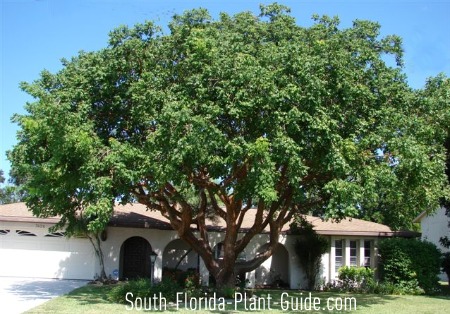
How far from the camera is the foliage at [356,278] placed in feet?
73.0

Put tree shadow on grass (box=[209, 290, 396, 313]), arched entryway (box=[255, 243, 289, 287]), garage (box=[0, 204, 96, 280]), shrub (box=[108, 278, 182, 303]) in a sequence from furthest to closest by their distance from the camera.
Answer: arched entryway (box=[255, 243, 289, 287]) → garage (box=[0, 204, 96, 280]) → shrub (box=[108, 278, 182, 303]) → tree shadow on grass (box=[209, 290, 396, 313])

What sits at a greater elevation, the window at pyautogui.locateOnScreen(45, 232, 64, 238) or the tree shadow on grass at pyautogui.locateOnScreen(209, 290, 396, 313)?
the window at pyautogui.locateOnScreen(45, 232, 64, 238)

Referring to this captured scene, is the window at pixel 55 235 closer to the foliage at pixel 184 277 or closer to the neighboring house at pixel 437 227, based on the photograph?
the foliage at pixel 184 277

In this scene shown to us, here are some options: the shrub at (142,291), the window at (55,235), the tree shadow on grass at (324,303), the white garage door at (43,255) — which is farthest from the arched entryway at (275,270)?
the window at (55,235)

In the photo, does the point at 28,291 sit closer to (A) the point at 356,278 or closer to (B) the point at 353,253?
(A) the point at 356,278

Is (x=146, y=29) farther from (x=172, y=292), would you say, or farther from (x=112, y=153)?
(x=172, y=292)

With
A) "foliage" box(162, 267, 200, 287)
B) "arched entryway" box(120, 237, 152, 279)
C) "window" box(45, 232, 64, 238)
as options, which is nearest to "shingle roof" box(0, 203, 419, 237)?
"window" box(45, 232, 64, 238)

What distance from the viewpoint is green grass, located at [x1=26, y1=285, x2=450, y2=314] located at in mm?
13990

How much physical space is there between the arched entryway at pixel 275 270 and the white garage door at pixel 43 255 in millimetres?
8321

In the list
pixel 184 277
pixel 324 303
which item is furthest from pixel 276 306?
pixel 184 277

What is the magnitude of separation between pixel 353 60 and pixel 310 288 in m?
12.6

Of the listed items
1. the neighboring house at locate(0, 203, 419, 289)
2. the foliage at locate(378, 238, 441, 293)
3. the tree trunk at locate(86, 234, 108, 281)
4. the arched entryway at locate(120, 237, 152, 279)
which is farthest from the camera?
the arched entryway at locate(120, 237, 152, 279)

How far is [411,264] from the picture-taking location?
21656 millimetres

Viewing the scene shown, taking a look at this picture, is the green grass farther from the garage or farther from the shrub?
the garage
